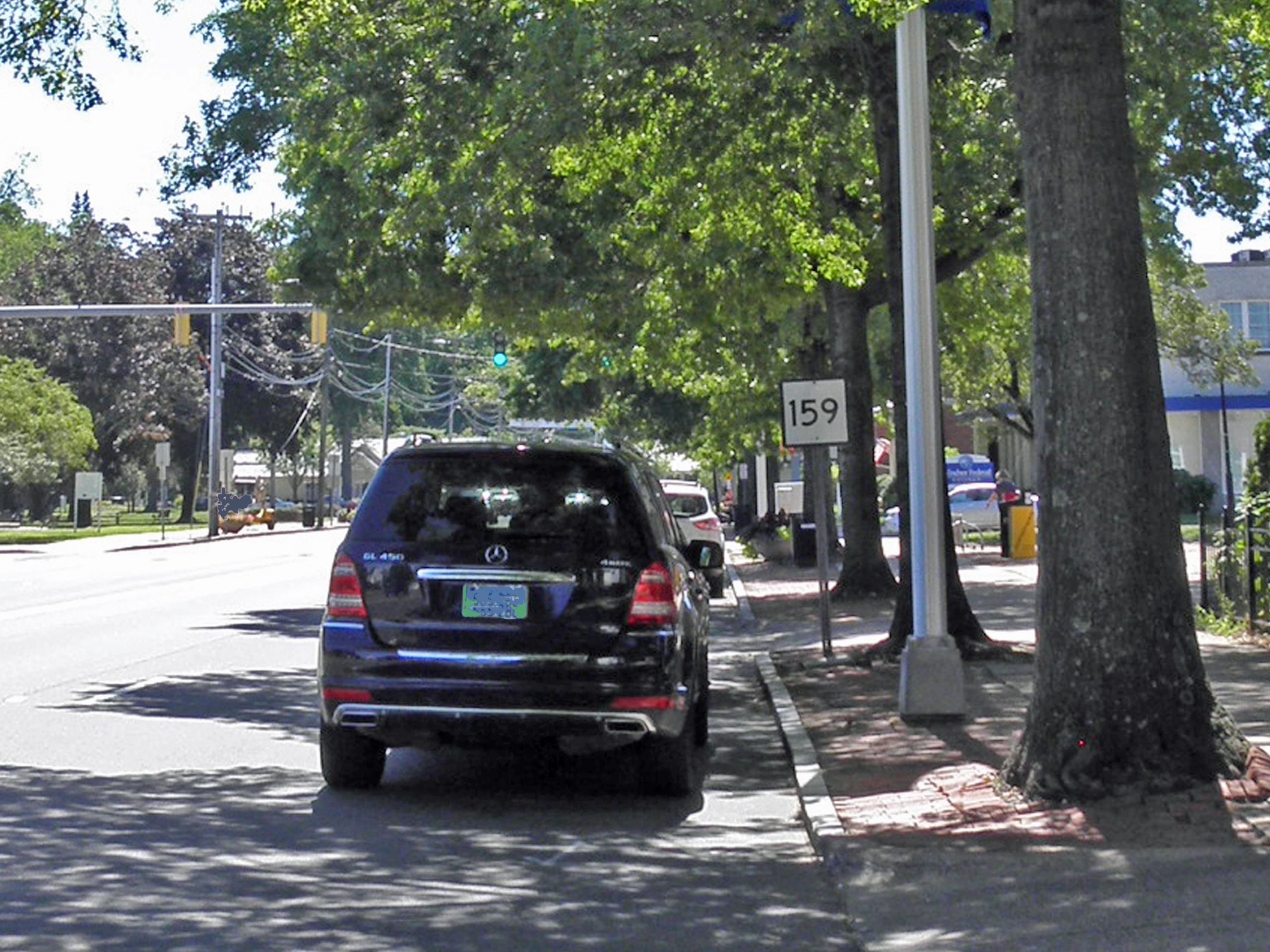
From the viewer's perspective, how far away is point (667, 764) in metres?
10.0

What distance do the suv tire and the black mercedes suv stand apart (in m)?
0.05

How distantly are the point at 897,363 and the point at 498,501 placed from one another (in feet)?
24.3

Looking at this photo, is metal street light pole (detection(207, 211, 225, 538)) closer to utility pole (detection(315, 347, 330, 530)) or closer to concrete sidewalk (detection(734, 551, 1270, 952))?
utility pole (detection(315, 347, 330, 530))

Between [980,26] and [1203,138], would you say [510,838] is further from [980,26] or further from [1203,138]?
[1203,138]

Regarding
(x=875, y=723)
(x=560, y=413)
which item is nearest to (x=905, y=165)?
(x=875, y=723)

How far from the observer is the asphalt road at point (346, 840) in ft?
23.3

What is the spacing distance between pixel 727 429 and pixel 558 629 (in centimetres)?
3053

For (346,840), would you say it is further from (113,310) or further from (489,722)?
(113,310)

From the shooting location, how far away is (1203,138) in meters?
20.7

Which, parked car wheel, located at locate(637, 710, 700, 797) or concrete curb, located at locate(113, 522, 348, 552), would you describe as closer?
parked car wheel, located at locate(637, 710, 700, 797)

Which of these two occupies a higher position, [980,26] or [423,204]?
[980,26]

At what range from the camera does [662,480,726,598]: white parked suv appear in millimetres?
28875

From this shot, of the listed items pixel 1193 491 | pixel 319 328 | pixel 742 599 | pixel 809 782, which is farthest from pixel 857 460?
pixel 1193 491

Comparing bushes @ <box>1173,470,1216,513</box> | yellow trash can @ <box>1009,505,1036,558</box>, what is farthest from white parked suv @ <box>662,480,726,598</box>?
bushes @ <box>1173,470,1216,513</box>
